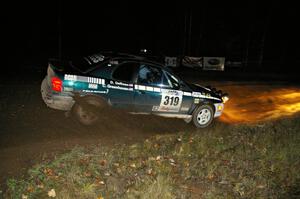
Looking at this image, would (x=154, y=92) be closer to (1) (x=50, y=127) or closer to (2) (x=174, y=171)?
(1) (x=50, y=127)

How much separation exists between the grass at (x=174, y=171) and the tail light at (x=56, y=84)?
1657 millimetres

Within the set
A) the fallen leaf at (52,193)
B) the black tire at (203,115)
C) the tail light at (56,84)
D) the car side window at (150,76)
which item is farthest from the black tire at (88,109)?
the fallen leaf at (52,193)

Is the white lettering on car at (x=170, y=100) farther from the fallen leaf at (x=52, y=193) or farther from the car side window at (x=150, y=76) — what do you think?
the fallen leaf at (x=52, y=193)

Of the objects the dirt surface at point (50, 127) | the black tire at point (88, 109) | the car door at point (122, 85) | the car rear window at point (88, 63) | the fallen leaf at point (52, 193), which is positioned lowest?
the fallen leaf at point (52, 193)

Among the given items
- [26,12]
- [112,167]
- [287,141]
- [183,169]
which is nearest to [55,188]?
[112,167]

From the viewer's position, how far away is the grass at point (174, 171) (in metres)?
4.78

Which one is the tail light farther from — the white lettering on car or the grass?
the white lettering on car

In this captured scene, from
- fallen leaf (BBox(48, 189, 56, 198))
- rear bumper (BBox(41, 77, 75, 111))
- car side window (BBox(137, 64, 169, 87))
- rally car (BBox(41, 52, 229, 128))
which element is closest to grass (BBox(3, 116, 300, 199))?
fallen leaf (BBox(48, 189, 56, 198))

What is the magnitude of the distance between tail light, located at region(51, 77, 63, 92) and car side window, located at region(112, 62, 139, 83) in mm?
1209

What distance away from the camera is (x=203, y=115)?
893cm

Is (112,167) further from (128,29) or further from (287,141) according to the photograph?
(128,29)

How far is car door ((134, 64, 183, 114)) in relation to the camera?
25.6 ft

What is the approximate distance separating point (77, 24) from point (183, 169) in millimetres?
37350

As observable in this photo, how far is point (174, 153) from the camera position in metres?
6.41
